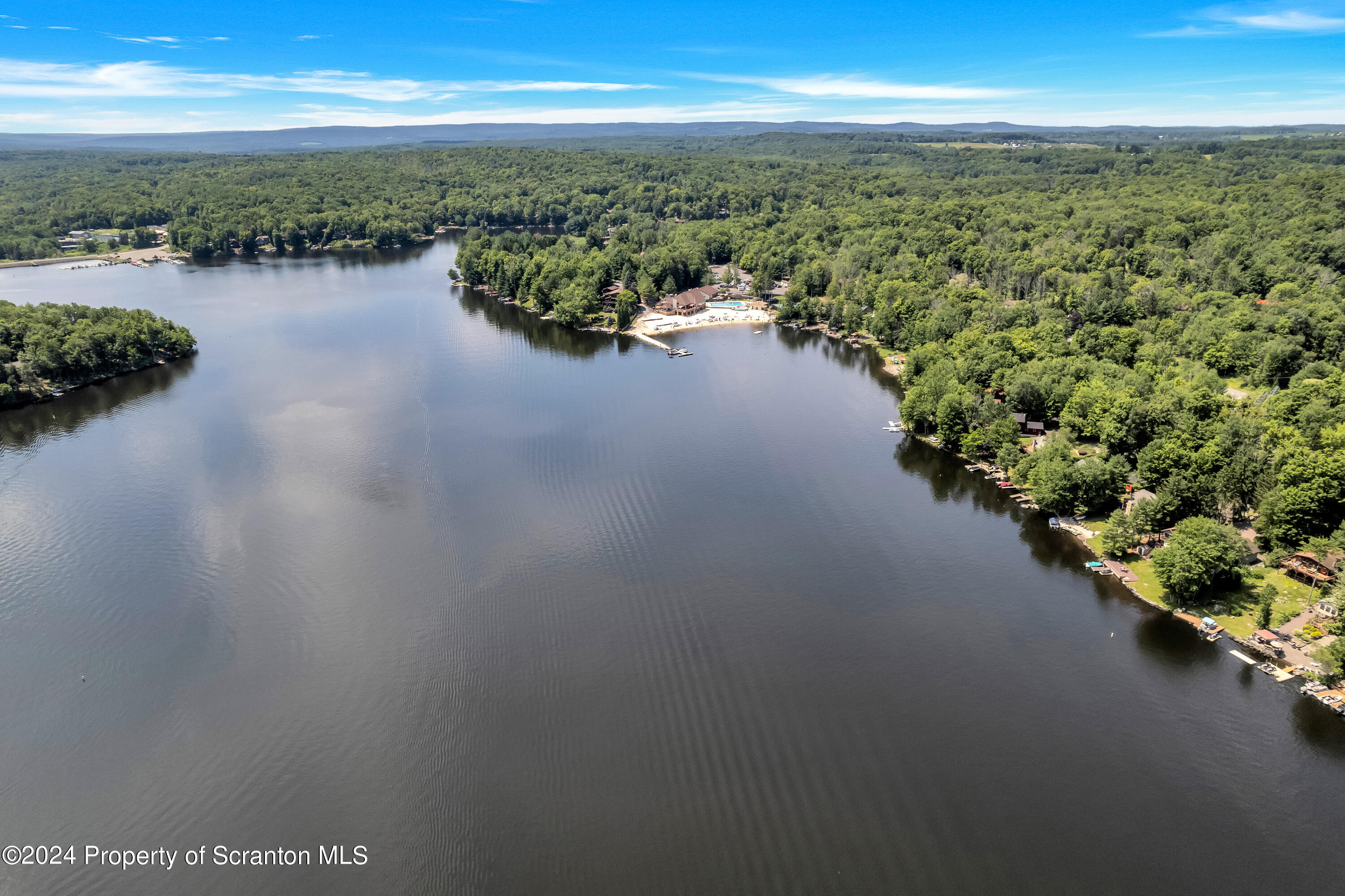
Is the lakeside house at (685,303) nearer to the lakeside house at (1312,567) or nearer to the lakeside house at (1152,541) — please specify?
the lakeside house at (1152,541)

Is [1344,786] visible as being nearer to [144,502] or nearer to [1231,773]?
[1231,773]

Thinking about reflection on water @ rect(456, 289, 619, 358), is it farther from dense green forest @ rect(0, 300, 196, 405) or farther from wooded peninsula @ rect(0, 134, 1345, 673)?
dense green forest @ rect(0, 300, 196, 405)

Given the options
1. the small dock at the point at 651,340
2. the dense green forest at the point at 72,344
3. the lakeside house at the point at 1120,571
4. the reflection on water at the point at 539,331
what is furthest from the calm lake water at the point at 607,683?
the reflection on water at the point at 539,331

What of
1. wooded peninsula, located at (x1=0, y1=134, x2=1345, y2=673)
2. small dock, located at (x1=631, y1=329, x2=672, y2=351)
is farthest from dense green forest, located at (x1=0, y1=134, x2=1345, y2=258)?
small dock, located at (x1=631, y1=329, x2=672, y2=351)

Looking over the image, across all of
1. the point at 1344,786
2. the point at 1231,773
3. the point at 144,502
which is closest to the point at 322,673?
the point at 144,502

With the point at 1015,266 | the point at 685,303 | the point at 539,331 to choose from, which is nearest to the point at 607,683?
the point at 539,331
